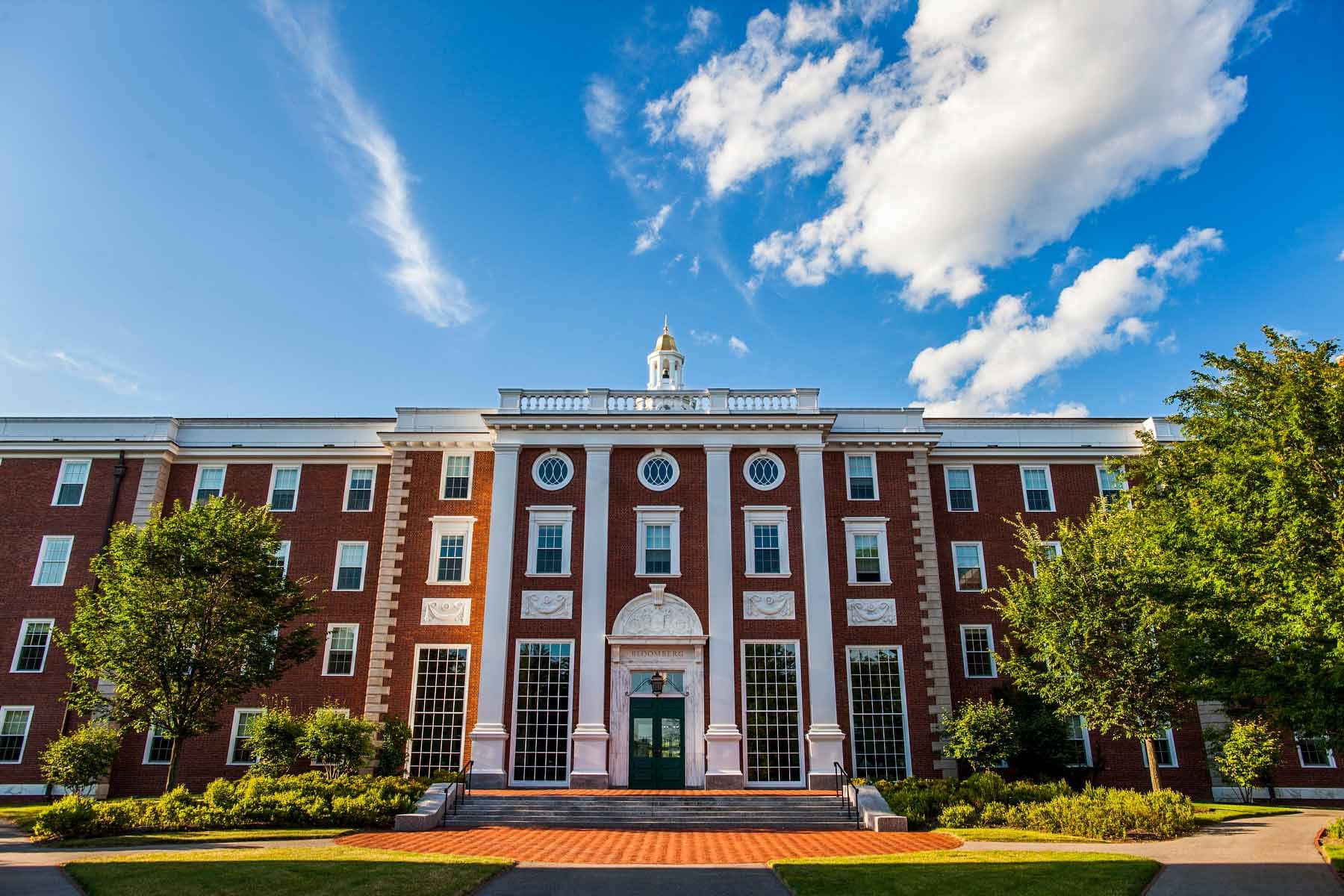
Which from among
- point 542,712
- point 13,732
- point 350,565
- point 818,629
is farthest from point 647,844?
point 13,732

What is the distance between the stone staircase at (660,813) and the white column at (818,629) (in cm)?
232

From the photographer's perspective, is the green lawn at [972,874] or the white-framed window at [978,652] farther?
the white-framed window at [978,652]

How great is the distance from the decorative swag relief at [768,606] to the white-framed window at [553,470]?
→ 7.05 meters

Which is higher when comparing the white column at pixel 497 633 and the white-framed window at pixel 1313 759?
the white column at pixel 497 633

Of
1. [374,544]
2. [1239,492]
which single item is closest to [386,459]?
[374,544]

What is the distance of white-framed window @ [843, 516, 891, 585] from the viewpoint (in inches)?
1082

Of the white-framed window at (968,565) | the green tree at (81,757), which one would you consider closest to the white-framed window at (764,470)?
the white-framed window at (968,565)

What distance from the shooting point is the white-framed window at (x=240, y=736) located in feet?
86.9

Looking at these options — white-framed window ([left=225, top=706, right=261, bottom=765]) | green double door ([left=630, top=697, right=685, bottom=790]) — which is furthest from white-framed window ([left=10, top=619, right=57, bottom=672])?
green double door ([left=630, top=697, right=685, bottom=790])

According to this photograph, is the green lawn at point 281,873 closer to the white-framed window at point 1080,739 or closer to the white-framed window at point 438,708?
the white-framed window at point 438,708

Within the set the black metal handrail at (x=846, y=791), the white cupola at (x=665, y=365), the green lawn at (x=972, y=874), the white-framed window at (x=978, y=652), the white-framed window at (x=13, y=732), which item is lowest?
the green lawn at (x=972, y=874)

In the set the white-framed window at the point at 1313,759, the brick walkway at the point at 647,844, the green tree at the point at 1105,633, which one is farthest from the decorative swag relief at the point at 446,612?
the white-framed window at the point at 1313,759

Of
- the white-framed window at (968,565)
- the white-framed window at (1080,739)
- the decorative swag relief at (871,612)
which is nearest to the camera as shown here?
the white-framed window at (1080,739)

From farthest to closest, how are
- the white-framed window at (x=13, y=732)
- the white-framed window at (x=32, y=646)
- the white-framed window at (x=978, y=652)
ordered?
1. the white-framed window at (x=978, y=652)
2. the white-framed window at (x=32, y=646)
3. the white-framed window at (x=13, y=732)
